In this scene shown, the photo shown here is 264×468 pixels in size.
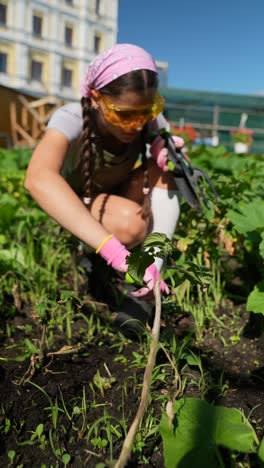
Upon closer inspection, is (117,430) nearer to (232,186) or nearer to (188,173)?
(188,173)

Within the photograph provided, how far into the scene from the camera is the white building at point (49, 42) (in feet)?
81.0

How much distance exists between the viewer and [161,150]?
5.48ft

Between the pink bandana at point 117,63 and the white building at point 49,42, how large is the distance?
23752 mm

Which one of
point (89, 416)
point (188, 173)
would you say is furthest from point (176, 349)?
point (188, 173)

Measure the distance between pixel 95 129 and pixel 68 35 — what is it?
1118 inches

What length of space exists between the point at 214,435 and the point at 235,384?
0.45 m

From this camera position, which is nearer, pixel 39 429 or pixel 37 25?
pixel 39 429

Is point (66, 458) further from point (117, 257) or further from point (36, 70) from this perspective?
point (36, 70)

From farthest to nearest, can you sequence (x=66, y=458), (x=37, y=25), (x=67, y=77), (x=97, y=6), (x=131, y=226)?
1. (x=97, y=6)
2. (x=67, y=77)
3. (x=37, y=25)
4. (x=131, y=226)
5. (x=66, y=458)

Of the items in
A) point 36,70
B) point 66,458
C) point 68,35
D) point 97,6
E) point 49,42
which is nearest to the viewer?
point 66,458

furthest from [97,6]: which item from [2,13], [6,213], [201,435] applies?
[201,435]

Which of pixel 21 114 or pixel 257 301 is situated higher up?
pixel 257 301

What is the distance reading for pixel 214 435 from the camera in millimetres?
793

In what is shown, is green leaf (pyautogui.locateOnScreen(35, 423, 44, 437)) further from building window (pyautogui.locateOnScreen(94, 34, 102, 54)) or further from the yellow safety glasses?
building window (pyautogui.locateOnScreen(94, 34, 102, 54))
